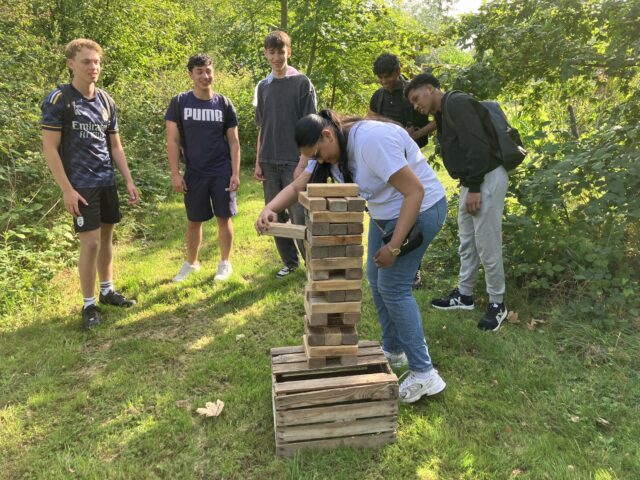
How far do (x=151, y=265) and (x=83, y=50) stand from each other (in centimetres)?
240

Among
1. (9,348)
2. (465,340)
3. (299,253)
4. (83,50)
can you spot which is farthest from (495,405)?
(83,50)

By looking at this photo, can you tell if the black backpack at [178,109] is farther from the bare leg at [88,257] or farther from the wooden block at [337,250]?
the wooden block at [337,250]

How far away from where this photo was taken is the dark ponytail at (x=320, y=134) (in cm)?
234

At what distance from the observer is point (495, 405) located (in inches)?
114

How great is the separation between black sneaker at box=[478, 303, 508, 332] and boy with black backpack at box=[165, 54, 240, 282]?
8.56ft

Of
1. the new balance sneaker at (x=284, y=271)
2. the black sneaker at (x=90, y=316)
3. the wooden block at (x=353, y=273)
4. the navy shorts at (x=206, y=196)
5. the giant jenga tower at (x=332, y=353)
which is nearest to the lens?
the giant jenga tower at (x=332, y=353)

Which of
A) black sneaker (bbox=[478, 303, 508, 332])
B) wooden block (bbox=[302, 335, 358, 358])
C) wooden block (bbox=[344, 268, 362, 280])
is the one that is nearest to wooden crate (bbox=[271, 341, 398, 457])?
wooden block (bbox=[302, 335, 358, 358])

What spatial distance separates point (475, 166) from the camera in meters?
3.43

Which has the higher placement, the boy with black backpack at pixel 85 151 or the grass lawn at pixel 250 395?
the boy with black backpack at pixel 85 151

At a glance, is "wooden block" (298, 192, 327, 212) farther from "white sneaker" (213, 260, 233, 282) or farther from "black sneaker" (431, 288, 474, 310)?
"white sneaker" (213, 260, 233, 282)

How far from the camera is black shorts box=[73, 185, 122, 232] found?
371cm

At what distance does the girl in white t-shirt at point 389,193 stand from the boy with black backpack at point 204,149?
1.88 meters

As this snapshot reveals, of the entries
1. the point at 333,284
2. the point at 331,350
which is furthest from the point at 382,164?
the point at 331,350

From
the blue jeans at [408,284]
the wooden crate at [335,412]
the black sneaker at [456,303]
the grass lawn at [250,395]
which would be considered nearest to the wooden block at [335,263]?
the blue jeans at [408,284]
